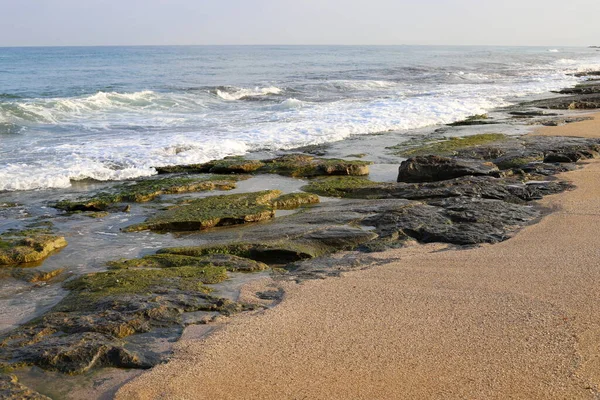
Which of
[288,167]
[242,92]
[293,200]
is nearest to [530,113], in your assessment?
[288,167]

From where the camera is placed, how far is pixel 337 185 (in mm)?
9375

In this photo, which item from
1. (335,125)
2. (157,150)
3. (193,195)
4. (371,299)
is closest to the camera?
(371,299)

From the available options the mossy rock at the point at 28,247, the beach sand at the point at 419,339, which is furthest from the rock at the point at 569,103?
the mossy rock at the point at 28,247

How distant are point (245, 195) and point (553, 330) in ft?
16.4

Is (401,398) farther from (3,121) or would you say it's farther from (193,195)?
(3,121)

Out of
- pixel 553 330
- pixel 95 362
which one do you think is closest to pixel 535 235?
pixel 553 330

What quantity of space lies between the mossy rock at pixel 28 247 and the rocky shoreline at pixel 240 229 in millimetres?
13

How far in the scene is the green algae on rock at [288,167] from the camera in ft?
34.0

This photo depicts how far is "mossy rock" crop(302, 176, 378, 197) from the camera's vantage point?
9.06 m

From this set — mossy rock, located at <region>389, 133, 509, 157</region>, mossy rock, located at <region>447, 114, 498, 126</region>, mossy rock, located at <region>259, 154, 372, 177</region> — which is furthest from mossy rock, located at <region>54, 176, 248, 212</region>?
mossy rock, located at <region>447, 114, 498, 126</region>

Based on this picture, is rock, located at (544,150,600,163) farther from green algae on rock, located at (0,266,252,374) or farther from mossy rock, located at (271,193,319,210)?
green algae on rock, located at (0,266,252,374)

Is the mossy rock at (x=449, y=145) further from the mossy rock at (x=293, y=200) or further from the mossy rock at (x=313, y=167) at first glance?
the mossy rock at (x=293, y=200)

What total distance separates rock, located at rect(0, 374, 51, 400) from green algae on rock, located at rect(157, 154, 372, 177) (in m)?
7.01

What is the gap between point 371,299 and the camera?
5.09 metres
